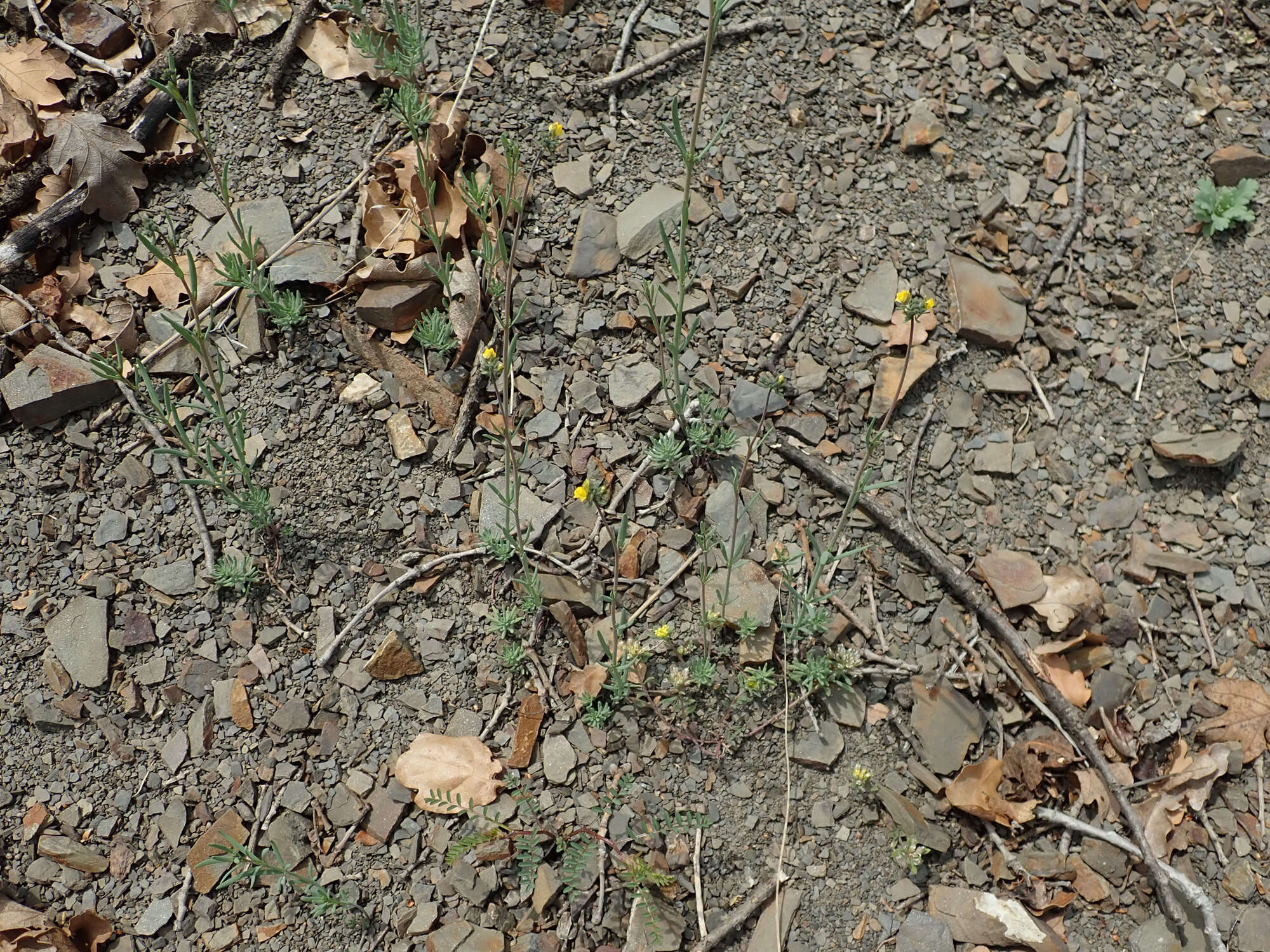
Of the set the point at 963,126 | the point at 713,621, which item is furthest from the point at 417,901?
the point at 963,126

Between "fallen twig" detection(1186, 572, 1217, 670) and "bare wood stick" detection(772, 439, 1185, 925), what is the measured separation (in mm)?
560

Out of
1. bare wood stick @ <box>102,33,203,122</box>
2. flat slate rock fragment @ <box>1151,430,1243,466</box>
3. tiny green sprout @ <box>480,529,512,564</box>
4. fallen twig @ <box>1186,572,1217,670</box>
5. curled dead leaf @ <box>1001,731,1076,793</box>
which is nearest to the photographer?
curled dead leaf @ <box>1001,731,1076,793</box>

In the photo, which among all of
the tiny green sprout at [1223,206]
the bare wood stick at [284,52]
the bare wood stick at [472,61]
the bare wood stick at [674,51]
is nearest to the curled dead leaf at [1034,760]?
the tiny green sprout at [1223,206]

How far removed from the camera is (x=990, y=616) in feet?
9.54

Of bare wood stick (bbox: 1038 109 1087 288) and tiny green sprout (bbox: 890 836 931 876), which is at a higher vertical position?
bare wood stick (bbox: 1038 109 1087 288)

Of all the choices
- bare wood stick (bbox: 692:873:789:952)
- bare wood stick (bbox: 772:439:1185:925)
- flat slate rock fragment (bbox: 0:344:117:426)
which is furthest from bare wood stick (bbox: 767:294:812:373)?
flat slate rock fragment (bbox: 0:344:117:426)

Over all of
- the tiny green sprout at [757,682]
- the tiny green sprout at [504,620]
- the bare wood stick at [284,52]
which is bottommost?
the tiny green sprout at [757,682]

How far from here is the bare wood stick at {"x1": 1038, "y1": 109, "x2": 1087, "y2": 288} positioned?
11.2ft

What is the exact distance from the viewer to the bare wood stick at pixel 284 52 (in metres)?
3.47

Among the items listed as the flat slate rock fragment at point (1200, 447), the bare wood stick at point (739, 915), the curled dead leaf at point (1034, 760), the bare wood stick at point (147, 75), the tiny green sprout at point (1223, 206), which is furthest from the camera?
the tiny green sprout at point (1223, 206)

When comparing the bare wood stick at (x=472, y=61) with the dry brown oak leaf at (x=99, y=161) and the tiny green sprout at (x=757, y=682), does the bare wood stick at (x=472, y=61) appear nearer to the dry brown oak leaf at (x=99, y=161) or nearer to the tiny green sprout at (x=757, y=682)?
the dry brown oak leaf at (x=99, y=161)

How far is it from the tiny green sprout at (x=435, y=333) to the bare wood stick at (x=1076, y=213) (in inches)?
88.0

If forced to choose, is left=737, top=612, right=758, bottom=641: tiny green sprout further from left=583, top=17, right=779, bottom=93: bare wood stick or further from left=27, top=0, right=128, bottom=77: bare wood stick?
left=27, top=0, right=128, bottom=77: bare wood stick

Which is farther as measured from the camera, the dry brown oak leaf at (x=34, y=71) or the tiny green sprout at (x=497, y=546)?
the dry brown oak leaf at (x=34, y=71)
